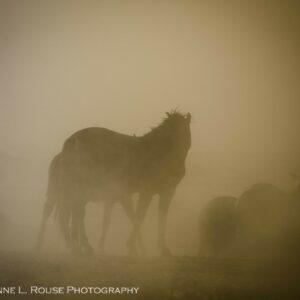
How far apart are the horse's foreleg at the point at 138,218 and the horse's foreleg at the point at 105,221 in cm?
13

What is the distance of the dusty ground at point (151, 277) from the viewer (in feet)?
9.32

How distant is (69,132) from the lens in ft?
10.4

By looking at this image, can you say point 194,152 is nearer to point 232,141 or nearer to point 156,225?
point 232,141

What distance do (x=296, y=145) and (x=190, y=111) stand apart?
62cm

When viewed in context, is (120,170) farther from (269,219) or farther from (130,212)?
(269,219)

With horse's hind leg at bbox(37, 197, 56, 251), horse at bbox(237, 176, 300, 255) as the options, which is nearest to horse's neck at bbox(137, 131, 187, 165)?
horse at bbox(237, 176, 300, 255)

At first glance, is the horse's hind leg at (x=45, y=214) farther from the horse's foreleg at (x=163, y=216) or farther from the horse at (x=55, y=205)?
the horse's foreleg at (x=163, y=216)

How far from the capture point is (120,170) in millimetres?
3059

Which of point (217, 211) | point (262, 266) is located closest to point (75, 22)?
point (217, 211)

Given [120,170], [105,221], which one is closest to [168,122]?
[120,170]

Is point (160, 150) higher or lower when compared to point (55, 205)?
higher

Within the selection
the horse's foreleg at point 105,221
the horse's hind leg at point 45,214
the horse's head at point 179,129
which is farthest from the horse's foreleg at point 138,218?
the horse's hind leg at point 45,214

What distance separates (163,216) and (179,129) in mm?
477

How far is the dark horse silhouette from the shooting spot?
118 inches
